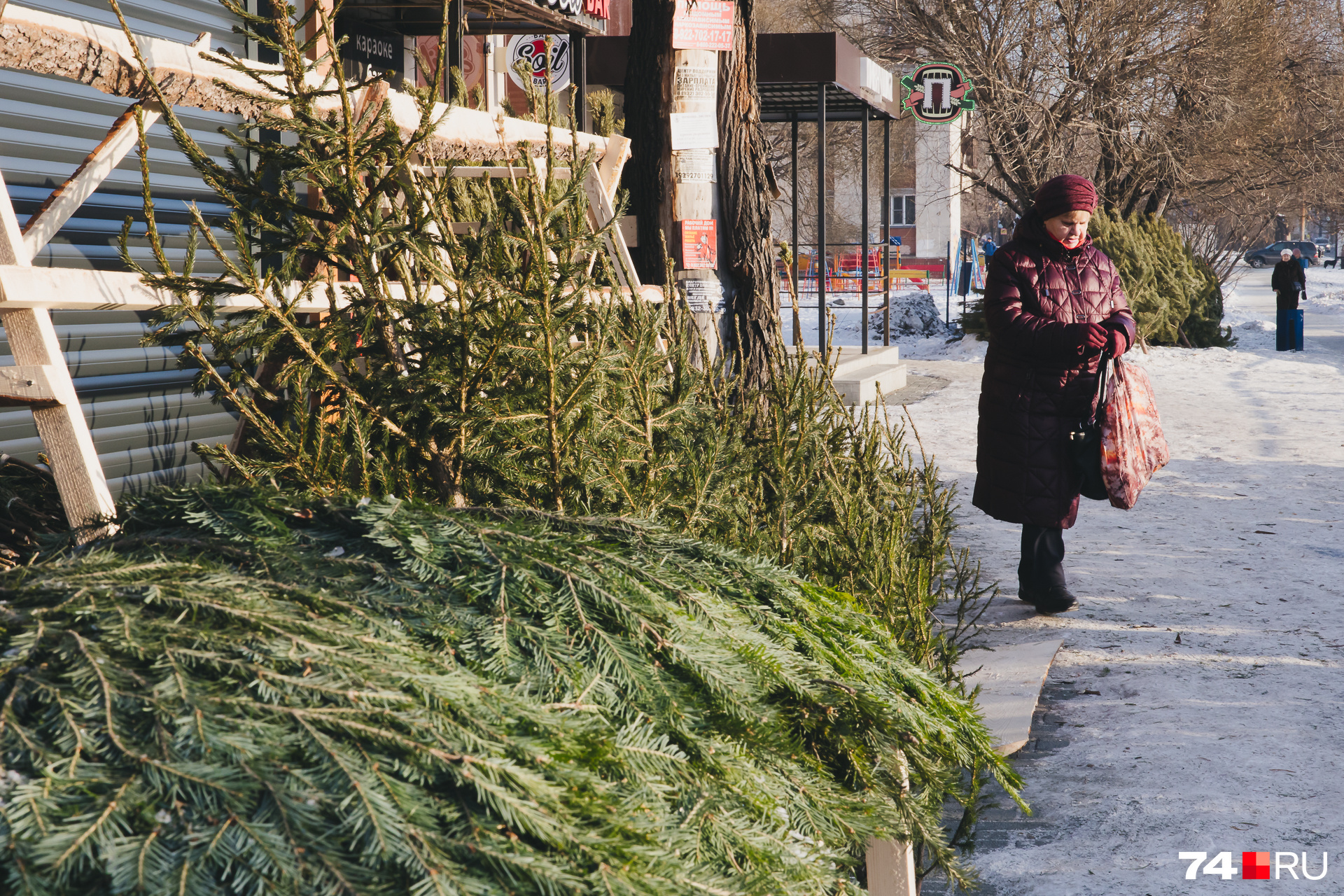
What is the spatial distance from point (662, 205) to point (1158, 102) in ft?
54.2

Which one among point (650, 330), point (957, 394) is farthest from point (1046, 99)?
point (650, 330)

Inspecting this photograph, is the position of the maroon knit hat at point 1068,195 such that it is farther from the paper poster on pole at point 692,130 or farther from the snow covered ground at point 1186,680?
the snow covered ground at point 1186,680

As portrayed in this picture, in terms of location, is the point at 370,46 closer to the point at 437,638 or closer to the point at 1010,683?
the point at 1010,683

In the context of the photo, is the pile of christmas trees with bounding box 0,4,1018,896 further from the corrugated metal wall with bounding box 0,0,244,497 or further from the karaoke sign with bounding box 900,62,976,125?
the karaoke sign with bounding box 900,62,976,125

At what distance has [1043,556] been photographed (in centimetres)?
477

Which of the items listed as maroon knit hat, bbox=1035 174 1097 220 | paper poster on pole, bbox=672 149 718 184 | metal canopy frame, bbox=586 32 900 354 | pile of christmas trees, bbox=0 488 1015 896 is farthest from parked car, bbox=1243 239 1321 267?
pile of christmas trees, bbox=0 488 1015 896

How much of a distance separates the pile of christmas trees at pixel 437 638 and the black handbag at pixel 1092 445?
2.16 meters

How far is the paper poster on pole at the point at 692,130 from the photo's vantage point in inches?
180

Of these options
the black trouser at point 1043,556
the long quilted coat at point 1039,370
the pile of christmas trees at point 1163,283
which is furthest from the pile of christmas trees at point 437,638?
the pile of christmas trees at point 1163,283

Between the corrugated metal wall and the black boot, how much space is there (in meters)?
3.23

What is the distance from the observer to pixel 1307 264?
57938 mm

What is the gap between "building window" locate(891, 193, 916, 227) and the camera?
4988 centimetres

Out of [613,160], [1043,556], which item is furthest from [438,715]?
[1043,556]

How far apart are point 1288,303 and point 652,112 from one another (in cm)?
1480
